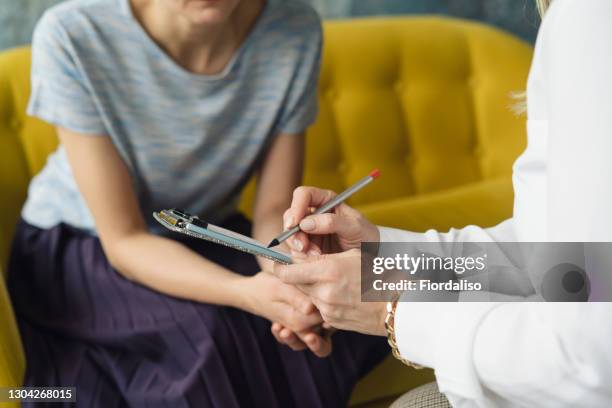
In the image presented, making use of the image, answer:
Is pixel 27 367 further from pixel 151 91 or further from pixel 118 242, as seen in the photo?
pixel 151 91

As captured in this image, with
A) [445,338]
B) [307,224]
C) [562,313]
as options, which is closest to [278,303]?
[307,224]

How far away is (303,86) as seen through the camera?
4.28 ft

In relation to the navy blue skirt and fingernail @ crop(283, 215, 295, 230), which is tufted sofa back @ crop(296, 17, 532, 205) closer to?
the navy blue skirt

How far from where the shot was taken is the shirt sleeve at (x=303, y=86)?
1.30 meters

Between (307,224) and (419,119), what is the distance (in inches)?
41.3

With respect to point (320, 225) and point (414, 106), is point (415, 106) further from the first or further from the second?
point (320, 225)

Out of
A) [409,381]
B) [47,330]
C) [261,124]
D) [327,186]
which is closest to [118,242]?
[47,330]

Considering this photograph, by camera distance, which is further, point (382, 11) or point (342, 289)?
point (382, 11)

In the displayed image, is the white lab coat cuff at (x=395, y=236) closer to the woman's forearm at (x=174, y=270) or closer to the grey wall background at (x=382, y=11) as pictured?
the woman's forearm at (x=174, y=270)

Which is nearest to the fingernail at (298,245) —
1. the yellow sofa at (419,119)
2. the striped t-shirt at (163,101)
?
the striped t-shirt at (163,101)

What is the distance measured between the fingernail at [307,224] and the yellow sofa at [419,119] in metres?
0.66

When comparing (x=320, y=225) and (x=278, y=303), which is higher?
(x=320, y=225)

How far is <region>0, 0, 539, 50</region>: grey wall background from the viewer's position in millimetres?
1705

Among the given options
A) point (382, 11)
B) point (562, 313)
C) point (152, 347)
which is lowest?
point (152, 347)
